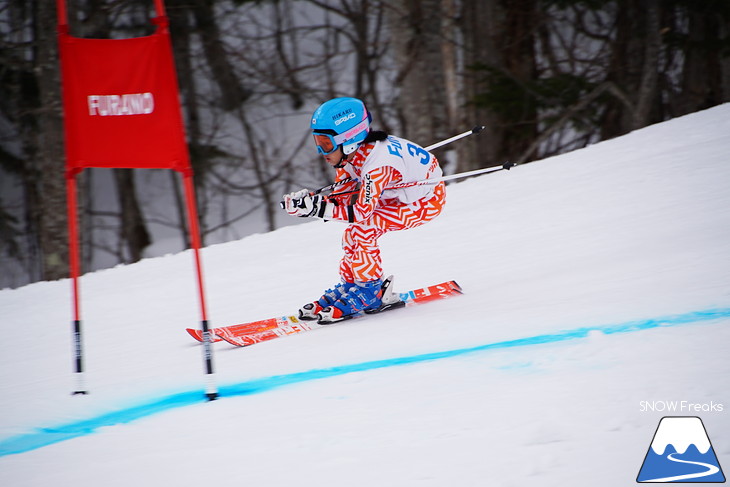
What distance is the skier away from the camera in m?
4.20

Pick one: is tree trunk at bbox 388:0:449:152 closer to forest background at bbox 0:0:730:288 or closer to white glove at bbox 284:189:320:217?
forest background at bbox 0:0:730:288

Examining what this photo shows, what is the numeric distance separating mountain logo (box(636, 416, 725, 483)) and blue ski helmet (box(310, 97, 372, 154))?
254cm

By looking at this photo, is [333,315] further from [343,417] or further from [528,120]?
[528,120]

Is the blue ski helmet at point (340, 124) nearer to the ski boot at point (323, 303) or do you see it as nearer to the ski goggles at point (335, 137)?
the ski goggles at point (335, 137)

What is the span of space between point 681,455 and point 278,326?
8.91 ft

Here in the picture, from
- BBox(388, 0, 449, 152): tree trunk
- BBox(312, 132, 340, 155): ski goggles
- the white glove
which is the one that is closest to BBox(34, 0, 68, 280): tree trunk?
BBox(388, 0, 449, 152): tree trunk

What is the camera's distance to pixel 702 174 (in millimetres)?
6492

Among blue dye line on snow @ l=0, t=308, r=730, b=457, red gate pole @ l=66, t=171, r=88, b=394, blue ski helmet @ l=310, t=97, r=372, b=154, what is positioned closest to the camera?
blue dye line on snow @ l=0, t=308, r=730, b=457

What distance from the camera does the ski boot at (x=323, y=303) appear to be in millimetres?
4531

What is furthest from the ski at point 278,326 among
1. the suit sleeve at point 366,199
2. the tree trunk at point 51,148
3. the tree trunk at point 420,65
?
the tree trunk at point 51,148

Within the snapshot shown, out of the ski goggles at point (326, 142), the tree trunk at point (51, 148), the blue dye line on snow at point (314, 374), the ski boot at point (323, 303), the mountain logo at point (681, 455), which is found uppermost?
the tree trunk at point (51, 148)

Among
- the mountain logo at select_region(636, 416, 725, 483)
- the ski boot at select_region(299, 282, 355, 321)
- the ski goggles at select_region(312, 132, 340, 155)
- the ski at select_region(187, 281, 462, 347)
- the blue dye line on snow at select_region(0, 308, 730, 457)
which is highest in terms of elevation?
the ski goggles at select_region(312, 132, 340, 155)

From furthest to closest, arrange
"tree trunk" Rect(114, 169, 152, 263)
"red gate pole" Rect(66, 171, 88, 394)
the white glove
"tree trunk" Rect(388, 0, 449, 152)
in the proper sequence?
"tree trunk" Rect(114, 169, 152, 263) → "tree trunk" Rect(388, 0, 449, 152) → the white glove → "red gate pole" Rect(66, 171, 88, 394)

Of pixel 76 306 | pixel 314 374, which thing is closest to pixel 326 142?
pixel 314 374
